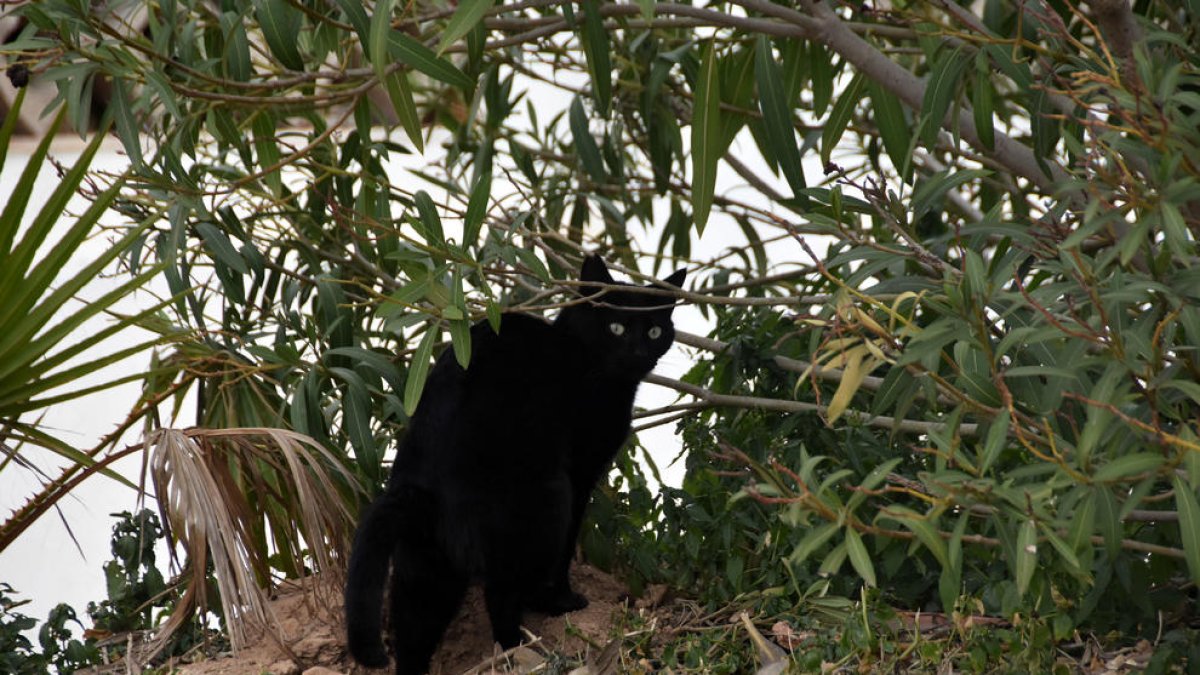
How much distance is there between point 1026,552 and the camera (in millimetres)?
1751

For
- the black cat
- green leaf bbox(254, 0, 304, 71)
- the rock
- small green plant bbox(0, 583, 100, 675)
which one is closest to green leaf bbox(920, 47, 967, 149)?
the black cat

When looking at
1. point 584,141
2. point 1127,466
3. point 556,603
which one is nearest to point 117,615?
point 556,603

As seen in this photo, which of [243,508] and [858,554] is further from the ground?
[243,508]

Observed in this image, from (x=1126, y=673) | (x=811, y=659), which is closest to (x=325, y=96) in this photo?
(x=811, y=659)

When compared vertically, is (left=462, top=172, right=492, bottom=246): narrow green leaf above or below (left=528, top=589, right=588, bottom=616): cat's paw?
above

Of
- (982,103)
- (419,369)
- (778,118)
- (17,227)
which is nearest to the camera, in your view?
(419,369)

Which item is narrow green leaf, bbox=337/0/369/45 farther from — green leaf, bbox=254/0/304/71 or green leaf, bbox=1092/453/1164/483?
green leaf, bbox=1092/453/1164/483

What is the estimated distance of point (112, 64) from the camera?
110 inches

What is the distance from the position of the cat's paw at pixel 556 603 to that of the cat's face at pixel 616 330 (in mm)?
555

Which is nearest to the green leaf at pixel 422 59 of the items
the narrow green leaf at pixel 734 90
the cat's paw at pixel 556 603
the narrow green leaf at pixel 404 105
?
the narrow green leaf at pixel 404 105

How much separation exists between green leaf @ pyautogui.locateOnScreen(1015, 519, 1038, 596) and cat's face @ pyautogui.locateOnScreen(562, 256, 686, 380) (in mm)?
1407

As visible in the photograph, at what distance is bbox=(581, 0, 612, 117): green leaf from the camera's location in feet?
9.17

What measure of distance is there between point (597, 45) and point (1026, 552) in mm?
1566

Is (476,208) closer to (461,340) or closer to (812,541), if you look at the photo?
(461,340)
